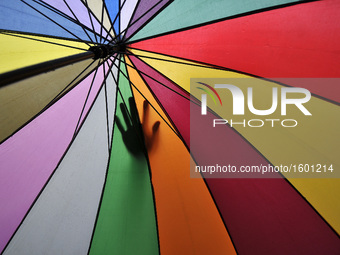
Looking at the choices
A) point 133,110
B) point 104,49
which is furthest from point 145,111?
point 104,49

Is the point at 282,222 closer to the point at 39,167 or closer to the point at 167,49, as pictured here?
the point at 167,49

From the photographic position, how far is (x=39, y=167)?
6.29ft

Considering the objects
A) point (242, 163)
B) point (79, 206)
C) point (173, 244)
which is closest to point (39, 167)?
point (79, 206)

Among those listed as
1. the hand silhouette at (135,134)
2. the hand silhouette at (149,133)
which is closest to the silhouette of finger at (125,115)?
the hand silhouette at (135,134)

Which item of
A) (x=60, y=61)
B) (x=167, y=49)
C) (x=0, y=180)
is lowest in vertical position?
(x=0, y=180)

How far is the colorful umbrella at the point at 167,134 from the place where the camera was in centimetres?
167

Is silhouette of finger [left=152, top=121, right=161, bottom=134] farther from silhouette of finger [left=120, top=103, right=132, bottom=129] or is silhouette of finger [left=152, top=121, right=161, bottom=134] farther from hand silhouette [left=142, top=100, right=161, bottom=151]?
silhouette of finger [left=120, top=103, right=132, bottom=129]

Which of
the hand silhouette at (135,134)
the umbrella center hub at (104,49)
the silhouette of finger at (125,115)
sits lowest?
the hand silhouette at (135,134)

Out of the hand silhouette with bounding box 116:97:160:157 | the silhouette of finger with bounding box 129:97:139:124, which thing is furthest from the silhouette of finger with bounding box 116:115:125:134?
the silhouette of finger with bounding box 129:97:139:124

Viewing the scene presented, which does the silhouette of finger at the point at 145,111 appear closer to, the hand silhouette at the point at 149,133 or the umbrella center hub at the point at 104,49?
the hand silhouette at the point at 149,133

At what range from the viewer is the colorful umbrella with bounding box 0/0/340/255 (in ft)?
5.48

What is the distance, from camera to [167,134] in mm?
2105

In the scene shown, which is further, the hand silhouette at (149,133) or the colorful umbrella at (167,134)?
the hand silhouette at (149,133)

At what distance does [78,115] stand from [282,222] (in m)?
1.79
